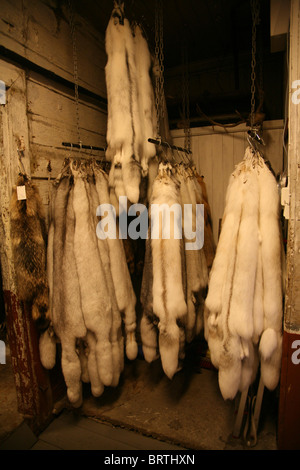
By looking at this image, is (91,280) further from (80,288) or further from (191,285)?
(191,285)

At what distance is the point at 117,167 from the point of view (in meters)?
1.89

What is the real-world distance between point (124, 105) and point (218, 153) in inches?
43.5

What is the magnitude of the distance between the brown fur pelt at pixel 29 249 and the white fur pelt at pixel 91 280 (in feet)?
0.79

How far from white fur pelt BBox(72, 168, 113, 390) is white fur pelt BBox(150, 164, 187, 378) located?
1.10 feet

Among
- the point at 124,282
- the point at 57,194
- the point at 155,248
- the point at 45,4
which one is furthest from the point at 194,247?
the point at 45,4

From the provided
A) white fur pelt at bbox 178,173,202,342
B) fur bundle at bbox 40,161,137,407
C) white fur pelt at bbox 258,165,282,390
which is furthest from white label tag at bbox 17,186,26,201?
white fur pelt at bbox 258,165,282,390

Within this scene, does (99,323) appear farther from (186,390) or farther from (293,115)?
(293,115)

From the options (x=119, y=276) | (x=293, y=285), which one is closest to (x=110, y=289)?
(x=119, y=276)

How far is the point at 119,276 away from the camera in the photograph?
1.99 m

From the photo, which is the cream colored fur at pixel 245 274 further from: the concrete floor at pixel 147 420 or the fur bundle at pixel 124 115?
the concrete floor at pixel 147 420

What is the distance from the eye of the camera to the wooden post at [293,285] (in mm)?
1483

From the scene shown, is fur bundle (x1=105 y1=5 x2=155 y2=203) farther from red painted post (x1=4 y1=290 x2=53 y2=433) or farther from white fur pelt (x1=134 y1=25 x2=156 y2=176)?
red painted post (x1=4 y1=290 x2=53 y2=433)

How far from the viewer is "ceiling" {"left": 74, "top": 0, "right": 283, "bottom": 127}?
2.38 m

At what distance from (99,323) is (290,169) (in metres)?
1.39
